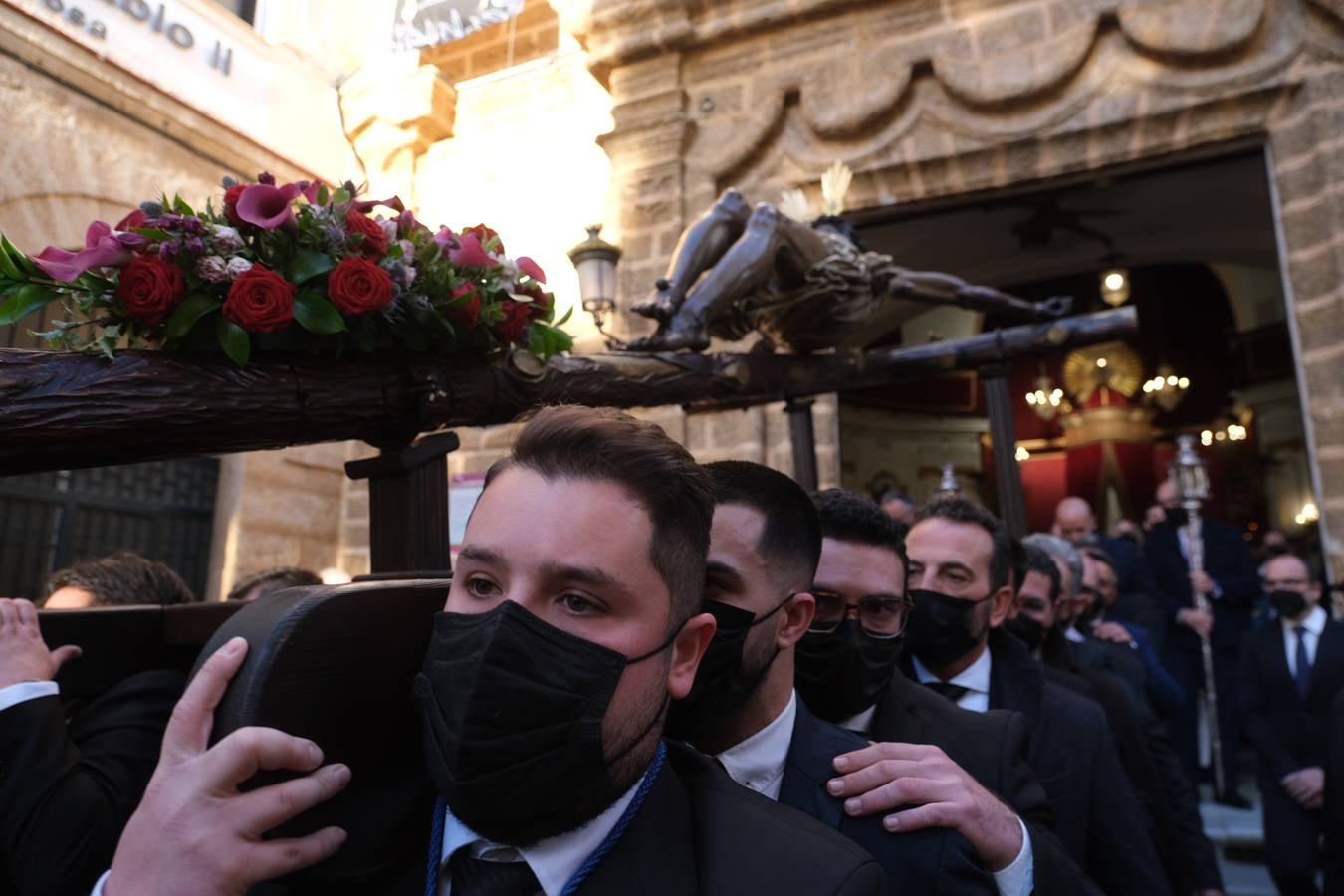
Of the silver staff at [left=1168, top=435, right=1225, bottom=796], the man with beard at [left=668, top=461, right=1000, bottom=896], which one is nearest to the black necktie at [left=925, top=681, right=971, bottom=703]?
the man with beard at [left=668, top=461, right=1000, bottom=896]

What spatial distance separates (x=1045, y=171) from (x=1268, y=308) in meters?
9.19

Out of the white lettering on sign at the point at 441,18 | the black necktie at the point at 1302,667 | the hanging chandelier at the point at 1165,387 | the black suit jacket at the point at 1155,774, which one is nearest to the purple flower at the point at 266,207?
the black suit jacket at the point at 1155,774

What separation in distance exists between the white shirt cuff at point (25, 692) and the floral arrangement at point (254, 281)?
1.81ft

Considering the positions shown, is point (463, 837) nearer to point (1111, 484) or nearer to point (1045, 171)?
point (1045, 171)

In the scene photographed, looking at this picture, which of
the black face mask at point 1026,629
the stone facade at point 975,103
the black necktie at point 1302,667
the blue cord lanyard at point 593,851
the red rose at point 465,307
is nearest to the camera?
the blue cord lanyard at point 593,851

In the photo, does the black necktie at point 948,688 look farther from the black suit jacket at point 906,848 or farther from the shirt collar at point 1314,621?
the shirt collar at point 1314,621

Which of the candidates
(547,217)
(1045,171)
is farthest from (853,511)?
(547,217)

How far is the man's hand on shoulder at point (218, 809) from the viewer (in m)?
0.97

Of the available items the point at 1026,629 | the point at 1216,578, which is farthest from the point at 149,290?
the point at 1216,578

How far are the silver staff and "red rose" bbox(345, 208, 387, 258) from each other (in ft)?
18.1

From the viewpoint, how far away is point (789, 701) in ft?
5.55

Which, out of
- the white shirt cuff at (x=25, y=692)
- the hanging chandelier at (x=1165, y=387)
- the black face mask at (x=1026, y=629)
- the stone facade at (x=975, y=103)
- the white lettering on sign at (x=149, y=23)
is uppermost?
the white lettering on sign at (x=149, y=23)

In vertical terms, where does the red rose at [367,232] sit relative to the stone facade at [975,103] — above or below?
below

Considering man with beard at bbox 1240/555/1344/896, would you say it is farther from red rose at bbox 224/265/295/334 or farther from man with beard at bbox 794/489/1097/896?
red rose at bbox 224/265/295/334
